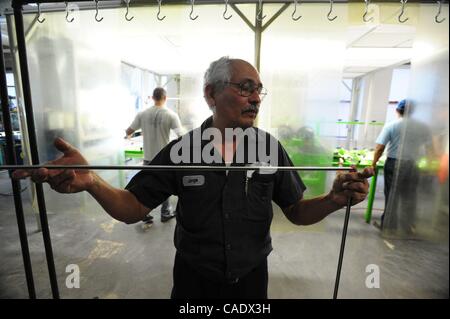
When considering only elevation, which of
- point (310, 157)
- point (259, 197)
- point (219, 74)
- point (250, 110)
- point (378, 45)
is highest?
point (378, 45)

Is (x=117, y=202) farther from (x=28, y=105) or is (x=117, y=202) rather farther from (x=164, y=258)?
(x=164, y=258)

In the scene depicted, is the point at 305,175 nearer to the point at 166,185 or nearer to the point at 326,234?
the point at 326,234

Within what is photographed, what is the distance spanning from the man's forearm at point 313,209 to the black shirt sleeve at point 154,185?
484 mm

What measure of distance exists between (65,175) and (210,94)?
56 centimetres

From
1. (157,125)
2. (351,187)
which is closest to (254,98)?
(351,187)

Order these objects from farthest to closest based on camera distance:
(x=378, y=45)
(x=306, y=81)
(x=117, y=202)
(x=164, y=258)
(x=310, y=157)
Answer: (x=378, y=45)
(x=310, y=157)
(x=306, y=81)
(x=164, y=258)
(x=117, y=202)

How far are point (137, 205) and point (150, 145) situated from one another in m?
1.91

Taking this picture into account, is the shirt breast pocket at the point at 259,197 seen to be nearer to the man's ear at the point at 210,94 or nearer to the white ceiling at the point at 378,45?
the man's ear at the point at 210,94

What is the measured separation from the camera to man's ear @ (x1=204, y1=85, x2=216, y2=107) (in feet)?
3.17

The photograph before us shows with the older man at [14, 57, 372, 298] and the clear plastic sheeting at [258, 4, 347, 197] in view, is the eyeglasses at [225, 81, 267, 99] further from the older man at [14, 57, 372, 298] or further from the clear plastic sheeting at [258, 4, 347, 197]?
the clear plastic sheeting at [258, 4, 347, 197]

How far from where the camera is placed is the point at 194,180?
0.88 m

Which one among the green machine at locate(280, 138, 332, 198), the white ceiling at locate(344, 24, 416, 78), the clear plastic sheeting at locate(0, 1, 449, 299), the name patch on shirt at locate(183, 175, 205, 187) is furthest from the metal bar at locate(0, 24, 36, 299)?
the white ceiling at locate(344, 24, 416, 78)

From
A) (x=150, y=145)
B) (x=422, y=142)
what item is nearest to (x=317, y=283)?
(x=422, y=142)
